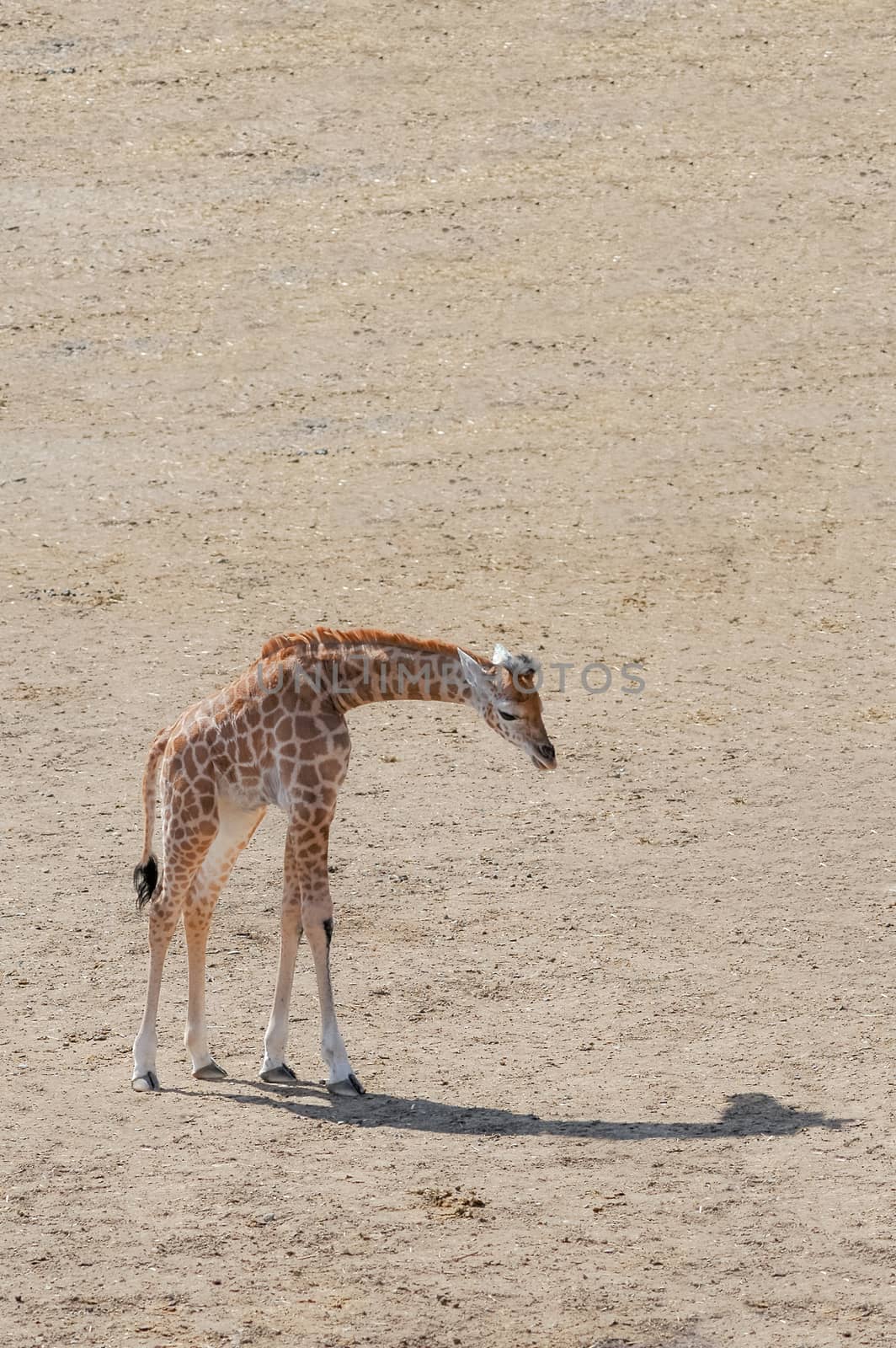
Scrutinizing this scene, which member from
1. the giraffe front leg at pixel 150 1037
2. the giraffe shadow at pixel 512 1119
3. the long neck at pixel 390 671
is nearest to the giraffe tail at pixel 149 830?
the giraffe front leg at pixel 150 1037

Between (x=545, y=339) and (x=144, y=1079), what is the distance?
13.5 m

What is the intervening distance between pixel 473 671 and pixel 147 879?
7.31ft

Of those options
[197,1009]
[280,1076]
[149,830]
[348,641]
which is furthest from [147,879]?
[348,641]

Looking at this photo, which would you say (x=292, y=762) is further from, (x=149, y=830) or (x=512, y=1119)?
(x=512, y=1119)

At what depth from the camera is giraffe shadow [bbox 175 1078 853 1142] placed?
9.82 metres

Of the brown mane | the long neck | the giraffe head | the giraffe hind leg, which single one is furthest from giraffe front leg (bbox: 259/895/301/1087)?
the giraffe head

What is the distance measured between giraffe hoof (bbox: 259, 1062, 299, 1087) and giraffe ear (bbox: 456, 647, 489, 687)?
233 cm

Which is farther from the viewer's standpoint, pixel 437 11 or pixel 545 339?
pixel 437 11

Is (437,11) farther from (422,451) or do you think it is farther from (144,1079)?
(144,1079)

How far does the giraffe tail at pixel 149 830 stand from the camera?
10742 mm

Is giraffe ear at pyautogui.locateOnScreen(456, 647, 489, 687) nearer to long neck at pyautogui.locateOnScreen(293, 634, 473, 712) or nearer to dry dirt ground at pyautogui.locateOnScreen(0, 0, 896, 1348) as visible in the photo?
long neck at pyautogui.locateOnScreen(293, 634, 473, 712)

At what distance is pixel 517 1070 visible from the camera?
10.6 meters

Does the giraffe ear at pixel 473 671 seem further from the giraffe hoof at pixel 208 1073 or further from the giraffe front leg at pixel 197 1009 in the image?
the giraffe hoof at pixel 208 1073

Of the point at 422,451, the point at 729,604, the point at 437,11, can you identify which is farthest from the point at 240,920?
the point at 437,11
